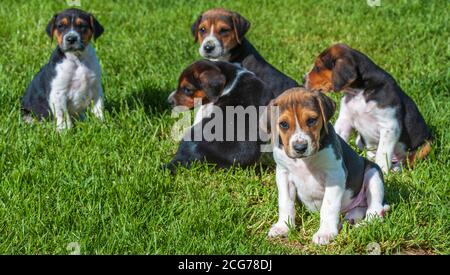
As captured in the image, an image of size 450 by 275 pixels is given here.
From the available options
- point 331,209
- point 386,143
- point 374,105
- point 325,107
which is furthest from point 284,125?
point 386,143

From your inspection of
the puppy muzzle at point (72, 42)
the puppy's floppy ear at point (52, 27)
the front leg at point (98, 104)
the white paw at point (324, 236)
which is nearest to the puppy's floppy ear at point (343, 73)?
the white paw at point (324, 236)

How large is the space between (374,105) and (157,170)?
7.90 feet

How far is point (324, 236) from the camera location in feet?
20.7

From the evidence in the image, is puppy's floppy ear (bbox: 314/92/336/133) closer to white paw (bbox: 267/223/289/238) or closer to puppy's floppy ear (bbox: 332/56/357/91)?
white paw (bbox: 267/223/289/238)

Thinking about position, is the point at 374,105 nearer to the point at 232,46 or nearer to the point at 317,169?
the point at 317,169

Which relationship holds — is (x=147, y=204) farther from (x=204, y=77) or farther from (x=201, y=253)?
(x=204, y=77)

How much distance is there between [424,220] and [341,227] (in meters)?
0.78

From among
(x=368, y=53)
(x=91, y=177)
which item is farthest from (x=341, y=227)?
(x=368, y=53)

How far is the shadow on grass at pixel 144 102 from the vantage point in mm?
9148

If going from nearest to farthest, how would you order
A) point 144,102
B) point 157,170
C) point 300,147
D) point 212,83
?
point 300,147
point 157,170
point 212,83
point 144,102

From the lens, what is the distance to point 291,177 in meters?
6.58

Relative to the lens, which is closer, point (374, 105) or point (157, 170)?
point (157, 170)

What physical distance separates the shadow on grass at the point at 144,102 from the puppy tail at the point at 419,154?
2896 mm

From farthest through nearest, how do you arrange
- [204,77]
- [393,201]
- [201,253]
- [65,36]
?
[65,36]
[204,77]
[393,201]
[201,253]
